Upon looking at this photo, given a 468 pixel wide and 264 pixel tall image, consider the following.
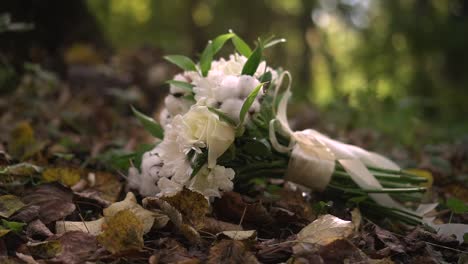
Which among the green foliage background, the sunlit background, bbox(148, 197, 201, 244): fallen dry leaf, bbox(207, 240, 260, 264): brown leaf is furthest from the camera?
the green foliage background

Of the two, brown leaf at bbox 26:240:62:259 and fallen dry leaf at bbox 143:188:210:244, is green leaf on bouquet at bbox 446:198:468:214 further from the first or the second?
brown leaf at bbox 26:240:62:259

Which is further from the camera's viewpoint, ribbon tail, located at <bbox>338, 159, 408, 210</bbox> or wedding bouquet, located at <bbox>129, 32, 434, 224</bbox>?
ribbon tail, located at <bbox>338, 159, 408, 210</bbox>


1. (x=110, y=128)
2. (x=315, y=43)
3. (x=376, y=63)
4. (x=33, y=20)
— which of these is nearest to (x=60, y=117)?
(x=110, y=128)

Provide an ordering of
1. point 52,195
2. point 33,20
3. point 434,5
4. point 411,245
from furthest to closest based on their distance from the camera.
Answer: point 434,5 → point 33,20 → point 52,195 → point 411,245

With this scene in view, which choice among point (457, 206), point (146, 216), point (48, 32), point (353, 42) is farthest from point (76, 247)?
point (353, 42)

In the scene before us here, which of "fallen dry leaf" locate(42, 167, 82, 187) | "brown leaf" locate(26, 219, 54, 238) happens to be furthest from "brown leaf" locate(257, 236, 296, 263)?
"fallen dry leaf" locate(42, 167, 82, 187)

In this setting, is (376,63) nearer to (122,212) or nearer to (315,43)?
(315,43)
